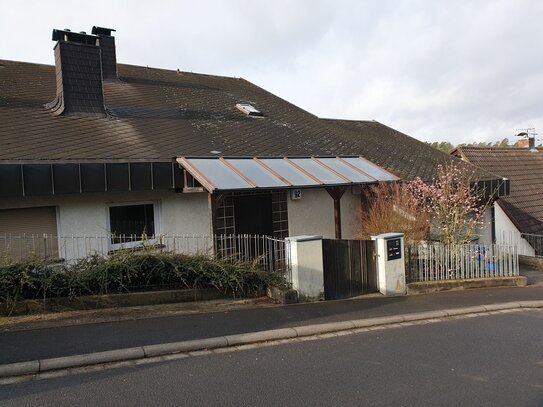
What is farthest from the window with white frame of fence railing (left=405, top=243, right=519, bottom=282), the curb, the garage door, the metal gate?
fence railing (left=405, top=243, right=519, bottom=282)

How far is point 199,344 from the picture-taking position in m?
6.06

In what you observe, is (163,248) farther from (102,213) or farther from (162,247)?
(102,213)

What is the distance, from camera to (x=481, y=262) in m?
11.7

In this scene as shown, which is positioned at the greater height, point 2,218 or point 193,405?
point 2,218

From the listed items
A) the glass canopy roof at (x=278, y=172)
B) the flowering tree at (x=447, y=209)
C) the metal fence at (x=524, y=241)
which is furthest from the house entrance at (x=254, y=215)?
the metal fence at (x=524, y=241)

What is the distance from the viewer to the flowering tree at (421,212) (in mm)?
11180

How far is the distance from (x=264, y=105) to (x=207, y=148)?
6045mm

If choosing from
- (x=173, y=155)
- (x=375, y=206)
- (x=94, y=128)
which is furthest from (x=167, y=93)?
(x=375, y=206)

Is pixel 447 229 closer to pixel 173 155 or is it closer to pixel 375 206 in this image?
pixel 375 206

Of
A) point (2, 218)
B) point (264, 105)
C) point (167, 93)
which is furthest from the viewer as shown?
point (264, 105)

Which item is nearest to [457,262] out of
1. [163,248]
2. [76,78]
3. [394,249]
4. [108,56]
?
[394,249]

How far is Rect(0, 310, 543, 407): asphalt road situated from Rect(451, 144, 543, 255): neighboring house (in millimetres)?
13002

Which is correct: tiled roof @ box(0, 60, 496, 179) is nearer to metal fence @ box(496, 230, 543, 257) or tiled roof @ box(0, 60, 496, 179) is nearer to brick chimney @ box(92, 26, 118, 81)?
brick chimney @ box(92, 26, 118, 81)

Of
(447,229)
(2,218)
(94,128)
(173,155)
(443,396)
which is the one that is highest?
(94,128)
